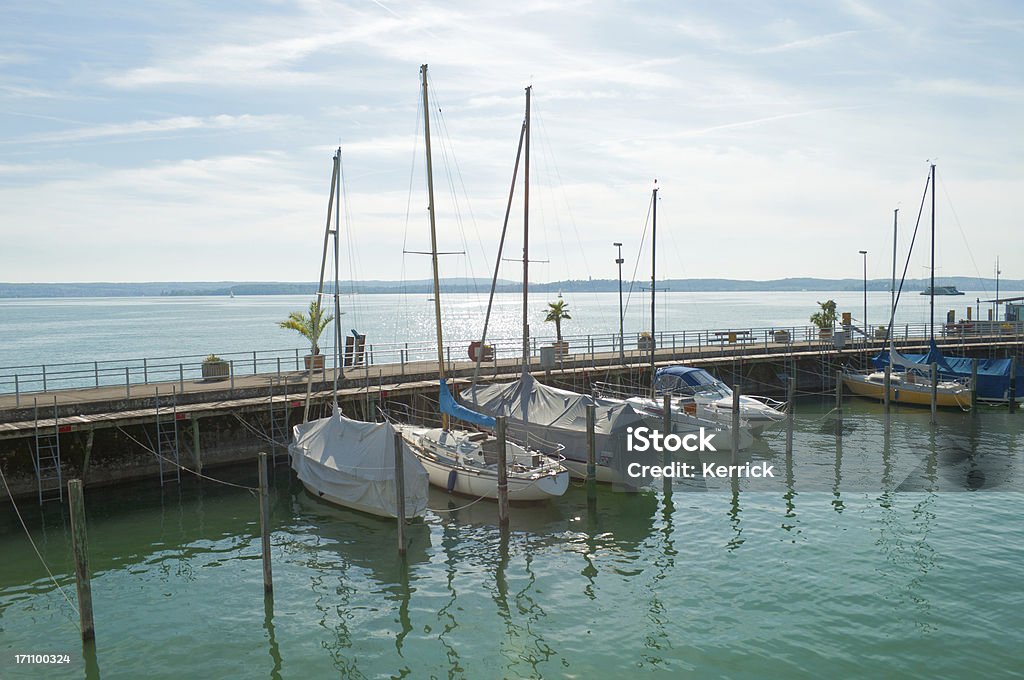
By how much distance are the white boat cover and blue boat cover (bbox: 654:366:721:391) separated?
745 centimetres

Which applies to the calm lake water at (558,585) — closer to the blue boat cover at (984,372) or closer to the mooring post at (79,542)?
the mooring post at (79,542)

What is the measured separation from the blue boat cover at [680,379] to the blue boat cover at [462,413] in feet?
39.2

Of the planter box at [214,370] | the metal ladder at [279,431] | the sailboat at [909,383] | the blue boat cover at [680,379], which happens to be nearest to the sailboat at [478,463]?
the metal ladder at [279,431]

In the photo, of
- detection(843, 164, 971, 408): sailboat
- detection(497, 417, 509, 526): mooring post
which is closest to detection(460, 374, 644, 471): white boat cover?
detection(497, 417, 509, 526): mooring post

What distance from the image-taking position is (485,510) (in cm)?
2495

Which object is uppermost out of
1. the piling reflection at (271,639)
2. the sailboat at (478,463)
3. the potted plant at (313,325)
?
the potted plant at (313,325)

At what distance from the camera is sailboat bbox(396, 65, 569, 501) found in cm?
2450

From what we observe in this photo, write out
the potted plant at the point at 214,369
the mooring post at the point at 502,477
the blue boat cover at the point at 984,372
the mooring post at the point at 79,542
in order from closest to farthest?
1. the mooring post at the point at 79,542
2. the mooring post at the point at 502,477
3. the potted plant at the point at 214,369
4. the blue boat cover at the point at 984,372

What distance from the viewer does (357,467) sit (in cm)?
2386

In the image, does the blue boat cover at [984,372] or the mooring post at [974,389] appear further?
the blue boat cover at [984,372]

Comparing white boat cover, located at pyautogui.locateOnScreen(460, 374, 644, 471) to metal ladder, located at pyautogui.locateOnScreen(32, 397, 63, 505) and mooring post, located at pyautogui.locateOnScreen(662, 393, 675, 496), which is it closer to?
mooring post, located at pyautogui.locateOnScreen(662, 393, 675, 496)

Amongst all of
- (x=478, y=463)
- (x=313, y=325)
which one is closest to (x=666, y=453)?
(x=478, y=463)

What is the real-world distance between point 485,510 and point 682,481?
8.14 metres

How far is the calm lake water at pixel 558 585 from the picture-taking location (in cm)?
1551
